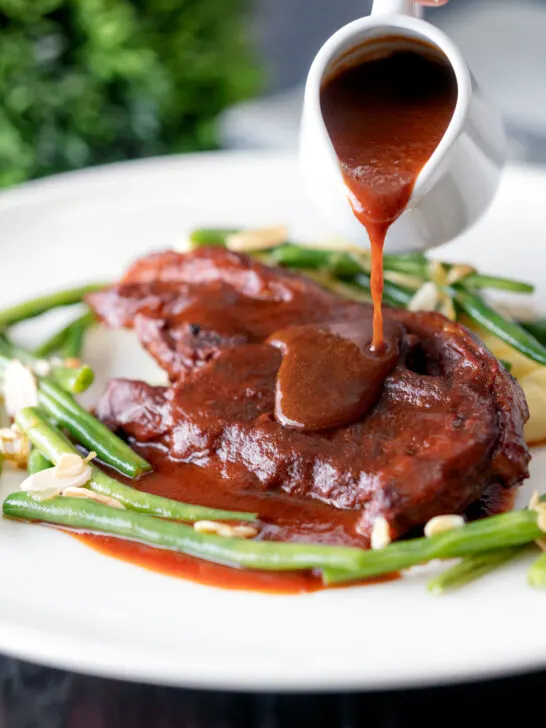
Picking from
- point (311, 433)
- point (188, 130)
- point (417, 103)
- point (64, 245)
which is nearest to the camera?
point (311, 433)

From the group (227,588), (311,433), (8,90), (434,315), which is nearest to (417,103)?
(434,315)

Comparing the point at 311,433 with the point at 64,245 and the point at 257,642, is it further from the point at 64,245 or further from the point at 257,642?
the point at 64,245

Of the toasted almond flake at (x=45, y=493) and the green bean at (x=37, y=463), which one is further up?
the toasted almond flake at (x=45, y=493)

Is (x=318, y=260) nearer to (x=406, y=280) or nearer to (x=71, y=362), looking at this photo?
(x=406, y=280)

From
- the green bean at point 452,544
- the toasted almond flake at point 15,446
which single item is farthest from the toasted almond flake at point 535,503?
the toasted almond flake at point 15,446

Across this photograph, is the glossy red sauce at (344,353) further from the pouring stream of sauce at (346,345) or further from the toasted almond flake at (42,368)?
the toasted almond flake at (42,368)

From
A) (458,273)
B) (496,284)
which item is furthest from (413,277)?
→ (496,284)

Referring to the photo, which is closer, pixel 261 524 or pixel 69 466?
pixel 261 524
